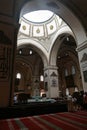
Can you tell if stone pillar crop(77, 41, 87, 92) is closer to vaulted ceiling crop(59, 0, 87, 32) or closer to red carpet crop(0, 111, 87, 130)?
vaulted ceiling crop(59, 0, 87, 32)

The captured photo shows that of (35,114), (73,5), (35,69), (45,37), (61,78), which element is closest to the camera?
(35,114)

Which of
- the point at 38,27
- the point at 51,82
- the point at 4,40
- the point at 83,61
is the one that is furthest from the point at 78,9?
the point at 38,27

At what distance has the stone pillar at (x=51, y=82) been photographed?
13.4m

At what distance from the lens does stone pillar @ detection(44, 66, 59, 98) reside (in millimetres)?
13383

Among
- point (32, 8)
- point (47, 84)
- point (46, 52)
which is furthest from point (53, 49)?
point (32, 8)

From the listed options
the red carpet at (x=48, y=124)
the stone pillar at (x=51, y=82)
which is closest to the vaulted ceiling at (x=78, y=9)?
the red carpet at (x=48, y=124)

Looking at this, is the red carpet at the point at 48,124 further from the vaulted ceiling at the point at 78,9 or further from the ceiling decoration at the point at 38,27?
the ceiling decoration at the point at 38,27

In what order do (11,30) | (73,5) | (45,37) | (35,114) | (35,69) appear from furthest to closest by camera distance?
1. (35,69)
2. (45,37)
3. (73,5)
4. (11,30)
5. (35,114)

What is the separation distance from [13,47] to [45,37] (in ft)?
30.7

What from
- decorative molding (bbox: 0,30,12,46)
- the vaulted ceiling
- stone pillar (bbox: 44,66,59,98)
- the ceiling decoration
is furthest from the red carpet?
the ceiling decoration

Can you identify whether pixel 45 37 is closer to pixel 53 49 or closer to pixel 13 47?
pixel 53 49

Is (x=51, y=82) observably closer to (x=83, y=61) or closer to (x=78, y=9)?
(x=83, y=61)

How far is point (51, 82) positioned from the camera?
535 inches

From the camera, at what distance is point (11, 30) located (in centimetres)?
609
